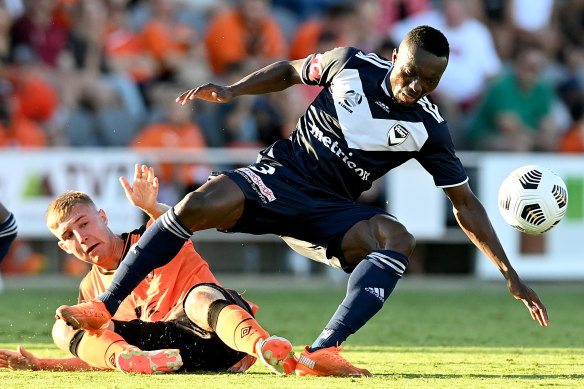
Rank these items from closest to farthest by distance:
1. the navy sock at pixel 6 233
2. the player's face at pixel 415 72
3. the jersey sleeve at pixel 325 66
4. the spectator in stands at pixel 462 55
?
1. the player's face at pixel 415 72
2. the jersey sleeve at pixel 325 66
3. the navy sock at pixel 6 233
4. the spectator in stands at pixel 462 55

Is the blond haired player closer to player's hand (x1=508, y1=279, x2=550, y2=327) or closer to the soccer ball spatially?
player's hand (x1=508, y1=279, x2=550, y2=327)

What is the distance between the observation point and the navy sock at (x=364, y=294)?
5.14m

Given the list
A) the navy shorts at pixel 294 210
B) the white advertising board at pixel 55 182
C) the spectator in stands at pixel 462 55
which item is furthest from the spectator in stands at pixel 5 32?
the navy shorts at pixel 294 210

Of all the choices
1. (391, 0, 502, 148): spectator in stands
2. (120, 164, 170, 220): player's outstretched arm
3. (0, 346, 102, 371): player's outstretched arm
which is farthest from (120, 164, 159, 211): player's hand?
(391, 0, 502, 148): spectator in stands

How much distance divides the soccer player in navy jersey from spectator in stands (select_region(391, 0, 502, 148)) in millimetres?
6548

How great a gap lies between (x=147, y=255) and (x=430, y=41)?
174cm

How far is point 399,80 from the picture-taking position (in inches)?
213

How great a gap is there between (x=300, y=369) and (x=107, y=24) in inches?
309

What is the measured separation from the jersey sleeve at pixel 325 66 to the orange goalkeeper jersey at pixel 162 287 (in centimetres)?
112

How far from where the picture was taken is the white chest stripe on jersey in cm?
555

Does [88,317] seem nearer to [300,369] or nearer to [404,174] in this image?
[300,369]

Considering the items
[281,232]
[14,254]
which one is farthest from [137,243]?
[14,254]

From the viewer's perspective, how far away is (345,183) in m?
5.80

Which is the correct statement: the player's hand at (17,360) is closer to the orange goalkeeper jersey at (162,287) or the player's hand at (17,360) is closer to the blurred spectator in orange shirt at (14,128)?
the orange goalkeeper jersey at (162,287)
